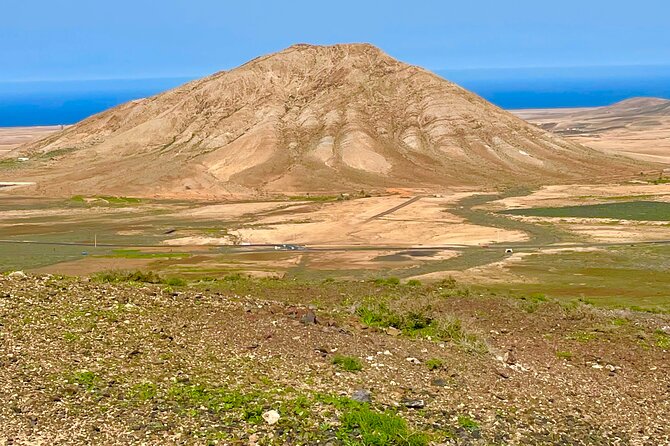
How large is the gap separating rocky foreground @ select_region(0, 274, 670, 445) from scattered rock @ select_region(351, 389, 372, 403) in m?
0.04

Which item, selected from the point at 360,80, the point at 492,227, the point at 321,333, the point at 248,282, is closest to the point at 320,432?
the point at 321,333

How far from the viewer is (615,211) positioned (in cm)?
8300

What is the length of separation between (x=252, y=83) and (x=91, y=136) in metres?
30.3

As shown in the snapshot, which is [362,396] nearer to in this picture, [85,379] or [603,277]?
[85,379]

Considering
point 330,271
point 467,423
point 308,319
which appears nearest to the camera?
point 467,423

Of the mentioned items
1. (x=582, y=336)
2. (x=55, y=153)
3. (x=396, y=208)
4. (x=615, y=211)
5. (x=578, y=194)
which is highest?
(x=55, y=153)

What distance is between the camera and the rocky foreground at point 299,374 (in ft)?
57.9

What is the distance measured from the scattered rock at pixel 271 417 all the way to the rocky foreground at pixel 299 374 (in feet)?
0.14

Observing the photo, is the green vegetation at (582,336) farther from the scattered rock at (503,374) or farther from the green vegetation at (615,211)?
the green vegetation at (615,211)

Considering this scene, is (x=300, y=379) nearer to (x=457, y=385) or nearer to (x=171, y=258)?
(x=457, y=385)

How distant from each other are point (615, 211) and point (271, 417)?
7203cm

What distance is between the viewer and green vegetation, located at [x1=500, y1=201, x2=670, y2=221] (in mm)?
79750

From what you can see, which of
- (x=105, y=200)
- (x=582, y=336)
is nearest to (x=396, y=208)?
(x=105, y=200)

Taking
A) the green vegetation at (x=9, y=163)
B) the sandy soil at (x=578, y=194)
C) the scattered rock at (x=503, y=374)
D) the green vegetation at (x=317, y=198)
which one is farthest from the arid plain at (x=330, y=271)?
the green vegetation at (x=9, y=163)
